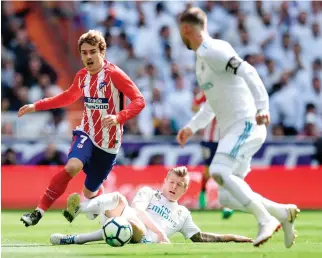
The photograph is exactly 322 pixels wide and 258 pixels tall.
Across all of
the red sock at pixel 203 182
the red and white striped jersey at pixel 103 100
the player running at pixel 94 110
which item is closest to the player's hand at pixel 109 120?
the player running at pixel 94 110

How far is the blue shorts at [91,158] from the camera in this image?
32.7ft

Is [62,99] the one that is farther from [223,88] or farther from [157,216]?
[223,88]

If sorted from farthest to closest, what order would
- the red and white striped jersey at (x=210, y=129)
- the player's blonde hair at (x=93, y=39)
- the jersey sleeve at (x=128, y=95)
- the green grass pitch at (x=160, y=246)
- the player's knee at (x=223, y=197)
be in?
the red and white striped jersey at (x=210, y=129), the player's blonde hair at (x=93, y=39), the jersey sleeve at (x=128, y=95), the player's knee at (x=223, y=197), the green grass pitch at (x=160, y=246)

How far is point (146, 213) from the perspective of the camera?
907 cm

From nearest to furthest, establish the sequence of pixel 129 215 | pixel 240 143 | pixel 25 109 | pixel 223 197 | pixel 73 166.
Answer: pixel 240 143 < pixel 223 197 < pixel 129 215 < pixel 73 166 < pixel 25 109

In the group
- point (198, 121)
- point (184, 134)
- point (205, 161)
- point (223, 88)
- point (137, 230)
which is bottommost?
point (205, 161)

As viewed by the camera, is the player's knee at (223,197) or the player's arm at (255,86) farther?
the player's knee at (223,197)

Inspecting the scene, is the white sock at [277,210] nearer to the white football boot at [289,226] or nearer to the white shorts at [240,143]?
the white football boot at [289,226]

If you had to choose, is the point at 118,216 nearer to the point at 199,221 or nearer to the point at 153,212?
the point at 153,212

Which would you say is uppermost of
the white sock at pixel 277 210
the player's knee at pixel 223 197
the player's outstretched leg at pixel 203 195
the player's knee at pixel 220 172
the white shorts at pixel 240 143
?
the white shorts at pixel 240 143

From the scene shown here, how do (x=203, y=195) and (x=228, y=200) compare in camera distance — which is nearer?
(x=228, y=200)

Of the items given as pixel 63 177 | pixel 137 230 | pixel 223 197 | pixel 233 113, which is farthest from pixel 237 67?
pixel 63 177

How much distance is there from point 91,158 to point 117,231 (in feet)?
6.01

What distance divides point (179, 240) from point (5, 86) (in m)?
9.18
